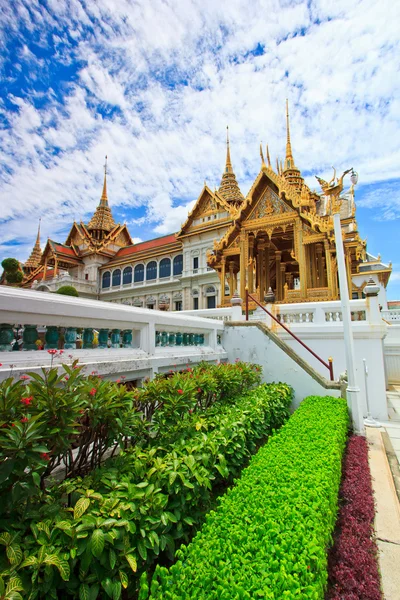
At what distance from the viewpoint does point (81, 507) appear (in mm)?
1789

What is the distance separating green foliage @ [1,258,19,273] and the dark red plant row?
32.8 metres

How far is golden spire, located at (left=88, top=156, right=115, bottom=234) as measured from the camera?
149ft

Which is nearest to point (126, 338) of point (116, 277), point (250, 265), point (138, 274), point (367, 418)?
point (367, 418)

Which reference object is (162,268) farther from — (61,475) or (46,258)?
(61,475)

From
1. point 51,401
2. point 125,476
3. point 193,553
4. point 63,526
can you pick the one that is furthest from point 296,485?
point 51,401

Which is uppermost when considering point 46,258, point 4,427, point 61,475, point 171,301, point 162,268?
point 46,258

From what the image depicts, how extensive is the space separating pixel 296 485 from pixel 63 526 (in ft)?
5.83

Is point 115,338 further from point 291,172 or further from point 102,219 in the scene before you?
point 102,219

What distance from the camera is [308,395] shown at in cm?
647

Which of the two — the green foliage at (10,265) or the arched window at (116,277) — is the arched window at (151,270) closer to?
the arched window at (116,277)

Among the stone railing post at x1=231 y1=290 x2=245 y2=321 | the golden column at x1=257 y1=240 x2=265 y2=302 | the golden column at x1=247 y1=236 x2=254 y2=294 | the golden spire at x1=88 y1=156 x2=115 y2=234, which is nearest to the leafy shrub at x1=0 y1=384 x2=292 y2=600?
the stone railing post at x1=231 y1=290 x2=245 y2=321

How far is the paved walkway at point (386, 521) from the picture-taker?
2.37 meters

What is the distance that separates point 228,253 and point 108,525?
11501 millimetres

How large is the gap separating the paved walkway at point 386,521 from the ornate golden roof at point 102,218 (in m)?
45.9
